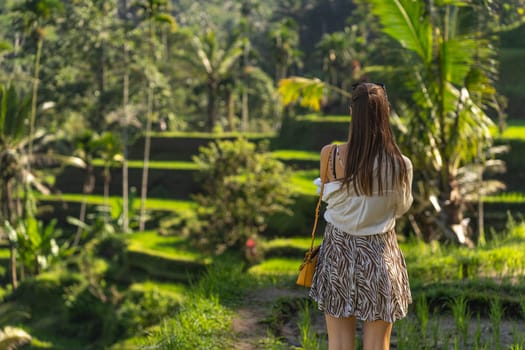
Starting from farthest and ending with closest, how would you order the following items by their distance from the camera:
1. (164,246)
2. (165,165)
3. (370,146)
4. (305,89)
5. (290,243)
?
(165,165) → (164,246) → (290,243) → (305,89) → (370,146)

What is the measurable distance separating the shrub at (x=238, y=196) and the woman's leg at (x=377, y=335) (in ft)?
45.8

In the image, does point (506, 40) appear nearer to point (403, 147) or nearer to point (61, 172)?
point (61, 172)

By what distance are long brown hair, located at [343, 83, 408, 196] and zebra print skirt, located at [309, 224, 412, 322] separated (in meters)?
0.27

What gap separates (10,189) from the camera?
2077 cm

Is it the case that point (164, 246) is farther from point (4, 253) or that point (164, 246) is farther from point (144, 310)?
point (4, 253)

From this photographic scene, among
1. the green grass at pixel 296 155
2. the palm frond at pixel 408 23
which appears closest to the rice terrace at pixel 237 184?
the palm frond at pixel 408 23

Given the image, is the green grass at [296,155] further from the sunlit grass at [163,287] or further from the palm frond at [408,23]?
the palm frond at [408,23]

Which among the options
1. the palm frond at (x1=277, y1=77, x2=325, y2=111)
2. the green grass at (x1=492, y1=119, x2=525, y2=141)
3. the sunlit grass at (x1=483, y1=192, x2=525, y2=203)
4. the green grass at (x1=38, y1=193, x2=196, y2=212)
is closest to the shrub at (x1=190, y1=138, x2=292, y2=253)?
the sunlit grass at (x1=483, y1=192, x2=525, y2=203)

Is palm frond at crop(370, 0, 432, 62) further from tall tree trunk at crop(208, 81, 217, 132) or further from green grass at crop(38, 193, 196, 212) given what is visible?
tall tree trunk at crop(208, 81, 217, 132)

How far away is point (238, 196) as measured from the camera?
17.6 m

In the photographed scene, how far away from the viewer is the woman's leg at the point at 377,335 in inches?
123

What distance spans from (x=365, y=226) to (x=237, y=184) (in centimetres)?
1431

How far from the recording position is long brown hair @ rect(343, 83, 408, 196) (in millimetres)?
3021

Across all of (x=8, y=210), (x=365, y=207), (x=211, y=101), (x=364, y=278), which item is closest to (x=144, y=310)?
(x=8, y=210)
